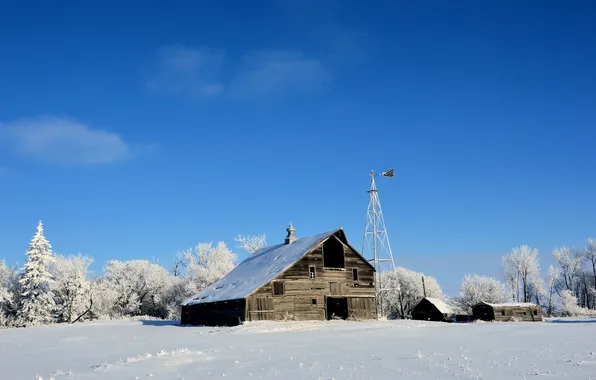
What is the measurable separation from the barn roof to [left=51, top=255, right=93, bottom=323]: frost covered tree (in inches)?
1050

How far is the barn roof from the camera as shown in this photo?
4334cm

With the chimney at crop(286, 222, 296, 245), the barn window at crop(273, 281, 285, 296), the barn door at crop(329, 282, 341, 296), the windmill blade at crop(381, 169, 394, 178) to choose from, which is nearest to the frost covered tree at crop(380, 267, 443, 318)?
the windmill blade at crop(381, 169, 394, 178)

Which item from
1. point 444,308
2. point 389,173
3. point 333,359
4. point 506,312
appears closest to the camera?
point 333,359

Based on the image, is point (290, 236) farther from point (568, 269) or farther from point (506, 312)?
point (568, 269)

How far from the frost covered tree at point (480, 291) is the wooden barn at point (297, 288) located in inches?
1695

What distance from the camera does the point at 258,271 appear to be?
46750mm

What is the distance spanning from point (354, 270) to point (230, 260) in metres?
37.9

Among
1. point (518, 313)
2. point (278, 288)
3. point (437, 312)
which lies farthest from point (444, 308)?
point (278, 288)

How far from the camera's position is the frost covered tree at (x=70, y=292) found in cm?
6806

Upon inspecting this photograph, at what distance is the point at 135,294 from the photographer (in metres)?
81.6

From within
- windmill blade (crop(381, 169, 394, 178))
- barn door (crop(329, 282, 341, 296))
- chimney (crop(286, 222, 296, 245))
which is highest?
windmill blade (crop(381, 169, 394, 178))

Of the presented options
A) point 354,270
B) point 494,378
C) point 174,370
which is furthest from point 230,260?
point 494,378

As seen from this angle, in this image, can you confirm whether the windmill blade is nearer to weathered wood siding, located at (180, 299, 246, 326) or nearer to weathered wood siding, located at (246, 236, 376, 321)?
weathered wood siding, located at (246, 236, 376, 321)

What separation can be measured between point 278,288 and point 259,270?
A: 4.53 metres
